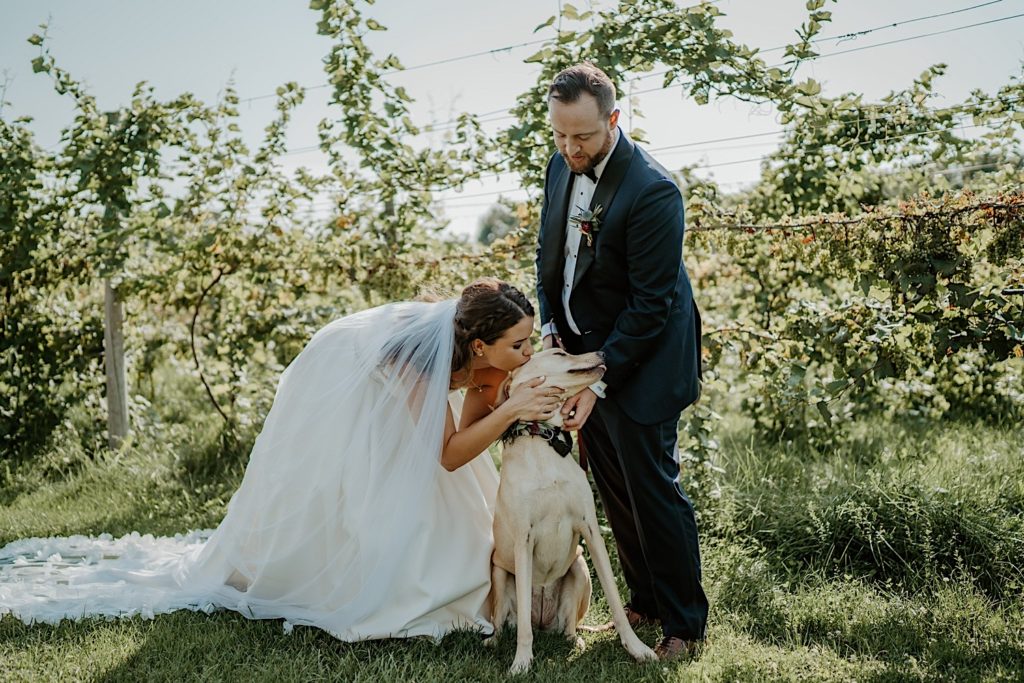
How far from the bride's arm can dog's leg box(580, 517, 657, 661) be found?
18.2 inches

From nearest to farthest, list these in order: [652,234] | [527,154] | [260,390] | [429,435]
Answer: [652,234]
[429,435]
[527,154]
[260,390]

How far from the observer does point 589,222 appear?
10.7ft

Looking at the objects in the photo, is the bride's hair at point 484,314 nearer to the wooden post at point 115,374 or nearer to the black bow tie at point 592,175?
the black bow tie at point 592,175

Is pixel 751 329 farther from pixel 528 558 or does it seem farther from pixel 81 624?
pixel 81 624

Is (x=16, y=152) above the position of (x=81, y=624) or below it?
above

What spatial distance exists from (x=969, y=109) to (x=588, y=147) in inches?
111

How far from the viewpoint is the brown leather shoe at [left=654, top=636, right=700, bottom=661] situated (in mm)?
3252

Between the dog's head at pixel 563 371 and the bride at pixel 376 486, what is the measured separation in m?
0.05

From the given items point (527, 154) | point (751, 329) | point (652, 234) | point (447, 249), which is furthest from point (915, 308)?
point (447, 249)

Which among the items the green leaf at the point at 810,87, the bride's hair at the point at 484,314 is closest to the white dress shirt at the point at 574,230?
the bride's hair at the point at 484,314

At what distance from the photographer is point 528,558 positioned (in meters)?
3.16

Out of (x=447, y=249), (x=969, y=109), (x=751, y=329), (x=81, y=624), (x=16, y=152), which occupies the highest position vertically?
(x=16, y=152)

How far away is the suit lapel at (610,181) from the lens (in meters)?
3.24

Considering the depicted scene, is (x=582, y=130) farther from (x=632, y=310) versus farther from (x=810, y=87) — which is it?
(x=810, y=87)
